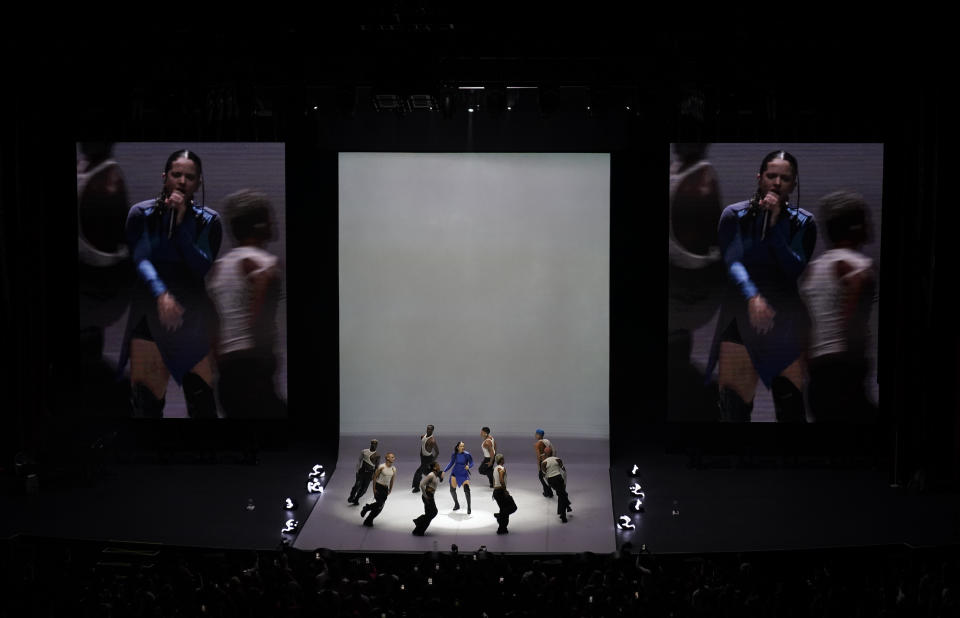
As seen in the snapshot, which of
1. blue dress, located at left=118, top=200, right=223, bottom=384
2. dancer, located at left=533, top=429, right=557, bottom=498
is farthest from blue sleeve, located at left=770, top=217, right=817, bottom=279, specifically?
blue dress, located at left=118, top=200, right=223, bottom=384

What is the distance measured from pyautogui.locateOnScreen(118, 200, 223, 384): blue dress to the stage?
170cm

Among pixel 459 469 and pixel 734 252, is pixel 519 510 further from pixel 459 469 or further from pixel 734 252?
pixel 734 252

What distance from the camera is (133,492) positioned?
1747 centimetres

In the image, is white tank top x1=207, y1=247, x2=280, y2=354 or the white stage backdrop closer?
white tank top x1=207, y1=247, x2=280, y2=354

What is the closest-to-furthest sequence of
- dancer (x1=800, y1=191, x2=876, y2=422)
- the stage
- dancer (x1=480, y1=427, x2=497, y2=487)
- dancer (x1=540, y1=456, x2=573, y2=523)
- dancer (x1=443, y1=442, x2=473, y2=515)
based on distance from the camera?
the stage
dancer (x1=540, y1=456, x2=573, y2=523)
dancer (x1=443, y1=442, x2=473, y2=515)
dancer (x1=480, y1=427, x2=497, y2=487)
dancer (x1=800, y1=191, x2=876, y2=422)

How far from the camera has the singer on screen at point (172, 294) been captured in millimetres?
18922

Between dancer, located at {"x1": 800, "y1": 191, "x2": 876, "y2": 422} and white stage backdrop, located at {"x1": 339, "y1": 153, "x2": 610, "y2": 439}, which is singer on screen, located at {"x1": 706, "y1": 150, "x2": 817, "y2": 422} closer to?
dancer, located at {"x1": 800, "y1": 191, "x2": 876, "y2": 422}

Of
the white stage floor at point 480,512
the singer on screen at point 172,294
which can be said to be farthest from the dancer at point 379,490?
the singer on screen at point 172,294

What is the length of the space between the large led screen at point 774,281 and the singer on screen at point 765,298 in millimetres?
15

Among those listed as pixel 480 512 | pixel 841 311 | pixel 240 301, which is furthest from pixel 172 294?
pixel 841 311

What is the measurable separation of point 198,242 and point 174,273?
62cm

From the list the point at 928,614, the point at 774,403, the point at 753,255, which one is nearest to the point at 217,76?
the point at 753,255

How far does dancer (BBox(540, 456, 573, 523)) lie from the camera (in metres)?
16.4

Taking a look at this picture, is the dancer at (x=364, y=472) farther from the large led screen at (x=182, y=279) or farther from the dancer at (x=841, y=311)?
the dancer at (x=841, y=311)
